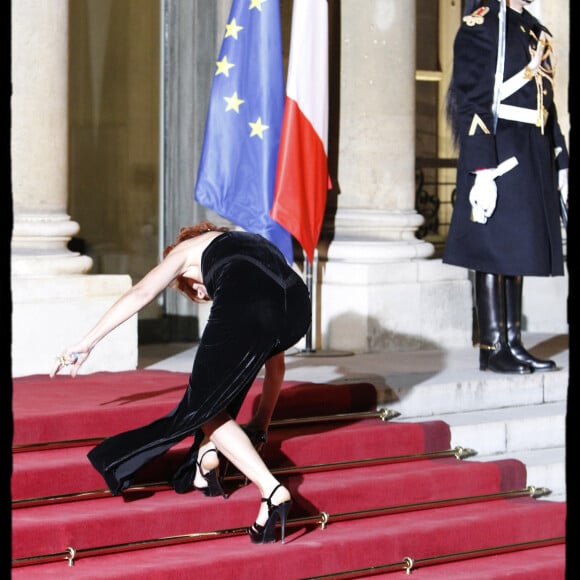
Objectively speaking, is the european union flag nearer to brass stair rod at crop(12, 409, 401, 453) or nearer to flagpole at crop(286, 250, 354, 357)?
flagpole at crop(286, 250, 354, 357)

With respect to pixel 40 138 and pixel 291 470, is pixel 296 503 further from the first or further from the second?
pixel 40 138

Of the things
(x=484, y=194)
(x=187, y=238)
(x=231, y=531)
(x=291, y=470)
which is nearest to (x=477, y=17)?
(x=484, y=194)

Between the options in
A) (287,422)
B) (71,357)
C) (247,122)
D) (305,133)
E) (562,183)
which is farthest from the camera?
(305,133)

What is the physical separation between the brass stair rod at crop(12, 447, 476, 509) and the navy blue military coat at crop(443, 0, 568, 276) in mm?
1227

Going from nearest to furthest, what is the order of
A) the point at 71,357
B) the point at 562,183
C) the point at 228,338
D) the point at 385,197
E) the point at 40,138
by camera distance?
1. the point at 71,357
2. the point at 228,338
3. the point at 40,138
4. the point at 562,183
5. the point at 385,197

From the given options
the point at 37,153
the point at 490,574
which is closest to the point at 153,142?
the point at 37,153

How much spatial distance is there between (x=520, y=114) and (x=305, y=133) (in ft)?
4.15

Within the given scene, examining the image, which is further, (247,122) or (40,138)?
(247,122)

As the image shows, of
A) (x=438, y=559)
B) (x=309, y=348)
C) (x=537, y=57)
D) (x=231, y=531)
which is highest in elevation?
(x=537, y=57)

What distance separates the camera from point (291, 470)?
5.53 m

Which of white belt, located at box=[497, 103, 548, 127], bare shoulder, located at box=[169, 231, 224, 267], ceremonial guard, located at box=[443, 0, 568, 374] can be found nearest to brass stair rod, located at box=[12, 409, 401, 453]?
bare shoulder, located at box=[169, 231, 224, 267]

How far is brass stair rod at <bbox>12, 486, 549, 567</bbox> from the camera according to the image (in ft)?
15.1

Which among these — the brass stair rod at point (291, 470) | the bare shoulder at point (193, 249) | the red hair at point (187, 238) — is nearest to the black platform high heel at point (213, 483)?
the brass stair rod at point (291, 470)

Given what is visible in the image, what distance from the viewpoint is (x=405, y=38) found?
852cm
